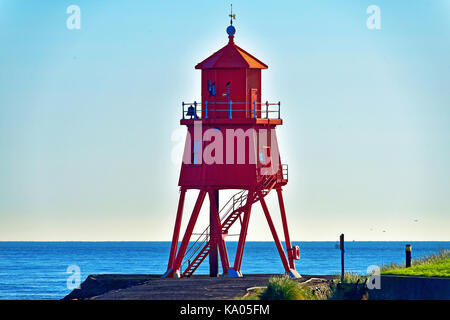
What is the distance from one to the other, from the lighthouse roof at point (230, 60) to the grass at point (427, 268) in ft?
35.3

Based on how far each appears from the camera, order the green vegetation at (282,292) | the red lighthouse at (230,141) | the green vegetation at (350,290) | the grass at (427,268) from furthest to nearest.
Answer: the red lighthouse at (230,141), the grass at (427,268), the green vegetation at (350,290), the green vegetation at (282,292)

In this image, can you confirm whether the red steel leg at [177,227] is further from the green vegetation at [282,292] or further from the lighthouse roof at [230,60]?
the green vegetation at [282,292]

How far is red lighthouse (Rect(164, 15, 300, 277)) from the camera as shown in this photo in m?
53.9

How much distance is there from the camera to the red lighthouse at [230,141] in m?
53.9

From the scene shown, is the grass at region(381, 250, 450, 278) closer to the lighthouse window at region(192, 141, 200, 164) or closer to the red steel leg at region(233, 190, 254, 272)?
the red steel leg at region(233, 190, 254, 272)

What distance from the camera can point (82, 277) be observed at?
119688 mm

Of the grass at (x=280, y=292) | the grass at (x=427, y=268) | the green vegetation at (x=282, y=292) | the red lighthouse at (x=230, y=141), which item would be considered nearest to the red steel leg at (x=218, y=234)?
the red lighthouse at (x=230, y=141)

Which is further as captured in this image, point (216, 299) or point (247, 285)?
point (247, 285)

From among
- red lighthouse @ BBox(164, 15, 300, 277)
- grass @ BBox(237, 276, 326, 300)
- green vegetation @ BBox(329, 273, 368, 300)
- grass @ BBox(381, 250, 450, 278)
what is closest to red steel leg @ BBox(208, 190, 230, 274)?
red lighthouse @ BBox(164, 15, 300, 277)

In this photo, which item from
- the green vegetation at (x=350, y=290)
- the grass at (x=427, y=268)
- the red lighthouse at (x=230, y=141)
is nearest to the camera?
the green vegetation at (x=350, y=290)
